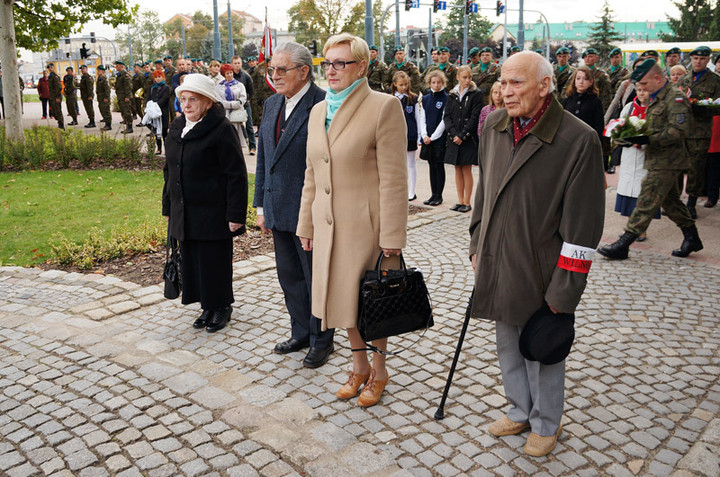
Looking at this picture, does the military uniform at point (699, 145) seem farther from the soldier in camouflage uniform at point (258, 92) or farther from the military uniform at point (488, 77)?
the soldier in camouflage uniform at point (258, 92)

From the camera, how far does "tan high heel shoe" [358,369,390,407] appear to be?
13.9ft

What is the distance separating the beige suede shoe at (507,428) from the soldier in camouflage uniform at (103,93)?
795 inches

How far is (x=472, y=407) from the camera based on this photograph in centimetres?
422

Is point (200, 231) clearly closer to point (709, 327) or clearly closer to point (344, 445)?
point (344, 445)

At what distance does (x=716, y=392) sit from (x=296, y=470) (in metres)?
2.82

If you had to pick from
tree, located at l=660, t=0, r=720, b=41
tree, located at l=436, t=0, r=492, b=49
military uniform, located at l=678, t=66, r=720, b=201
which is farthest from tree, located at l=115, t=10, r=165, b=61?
military uniform, located at l=678, t=66, r=720, b=201

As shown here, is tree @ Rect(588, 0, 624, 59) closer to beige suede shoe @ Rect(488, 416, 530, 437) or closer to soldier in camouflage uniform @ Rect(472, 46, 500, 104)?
soldier in camouflage uniform @ Rect(472, 46, 500, 104)

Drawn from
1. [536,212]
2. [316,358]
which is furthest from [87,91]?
[536,212]

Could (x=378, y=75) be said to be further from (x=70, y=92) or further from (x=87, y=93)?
(x=70, y=92)

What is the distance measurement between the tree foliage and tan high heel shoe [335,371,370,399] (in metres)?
15.4

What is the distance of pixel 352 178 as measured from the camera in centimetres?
395

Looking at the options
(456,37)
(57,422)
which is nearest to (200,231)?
(57,422)

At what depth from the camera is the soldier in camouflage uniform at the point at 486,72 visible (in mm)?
14320

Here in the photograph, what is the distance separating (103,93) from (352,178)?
789 inches
